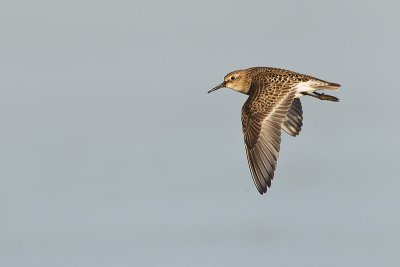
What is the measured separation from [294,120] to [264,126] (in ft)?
6.10

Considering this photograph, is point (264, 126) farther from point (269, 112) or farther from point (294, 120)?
point (294, 120)

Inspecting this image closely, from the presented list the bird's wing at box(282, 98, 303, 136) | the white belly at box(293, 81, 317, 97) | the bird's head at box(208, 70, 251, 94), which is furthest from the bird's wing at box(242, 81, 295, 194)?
the bird's head at box(208, 70, 251, 94)

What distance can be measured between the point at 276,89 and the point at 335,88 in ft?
3.19

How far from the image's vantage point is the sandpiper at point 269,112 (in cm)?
2005

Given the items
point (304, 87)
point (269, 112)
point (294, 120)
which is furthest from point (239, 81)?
point (269, 112)

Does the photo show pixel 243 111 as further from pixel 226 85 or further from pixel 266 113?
pixel 226 85

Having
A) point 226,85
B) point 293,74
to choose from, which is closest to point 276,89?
point 293,74

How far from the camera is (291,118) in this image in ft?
72.6

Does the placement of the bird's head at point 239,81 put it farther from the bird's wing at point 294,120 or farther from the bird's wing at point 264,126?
the bird's wing at point 264,126

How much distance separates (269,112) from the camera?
20625 millimetres

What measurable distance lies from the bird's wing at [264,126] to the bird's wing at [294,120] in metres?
0.97

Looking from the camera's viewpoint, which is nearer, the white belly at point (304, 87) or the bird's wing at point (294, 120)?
the white belly at point (304, 87)

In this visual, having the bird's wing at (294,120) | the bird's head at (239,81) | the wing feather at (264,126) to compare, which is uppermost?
the bird's head at (239,81)

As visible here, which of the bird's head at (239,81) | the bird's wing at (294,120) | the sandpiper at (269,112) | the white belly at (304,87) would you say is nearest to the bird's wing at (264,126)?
the sandpiper at (269,112)
